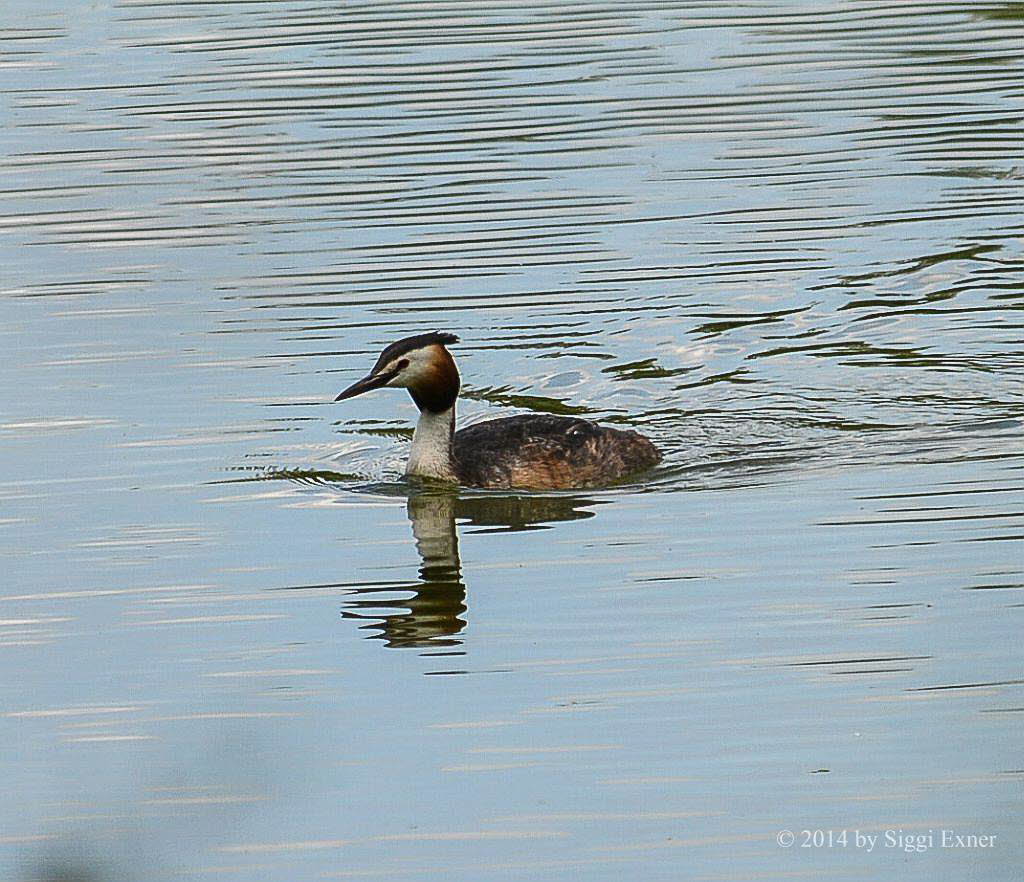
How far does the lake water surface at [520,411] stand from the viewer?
9.16 meters

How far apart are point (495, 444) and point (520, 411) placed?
1979 millimetres

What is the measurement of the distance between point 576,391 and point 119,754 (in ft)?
24.0

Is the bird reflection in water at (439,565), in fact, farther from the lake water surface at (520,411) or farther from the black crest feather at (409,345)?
the black crest feather at (409,345)

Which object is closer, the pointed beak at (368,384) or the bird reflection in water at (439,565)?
the bird reflection in water at (439,565)

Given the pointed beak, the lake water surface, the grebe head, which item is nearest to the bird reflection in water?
the lake water surface

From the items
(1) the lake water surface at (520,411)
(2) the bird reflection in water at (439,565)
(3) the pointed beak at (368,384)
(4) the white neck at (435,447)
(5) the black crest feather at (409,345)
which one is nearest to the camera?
(1) the lake water surface at (520,411)

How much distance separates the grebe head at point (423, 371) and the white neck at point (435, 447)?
0.20 ft

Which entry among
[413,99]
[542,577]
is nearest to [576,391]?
[542,577]

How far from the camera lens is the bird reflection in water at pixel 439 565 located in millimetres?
11461

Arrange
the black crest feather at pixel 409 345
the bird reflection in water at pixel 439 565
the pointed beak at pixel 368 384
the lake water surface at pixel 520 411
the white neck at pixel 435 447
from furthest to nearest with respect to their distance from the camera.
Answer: the white neck at pixel 435 447
the black crest feather at pixel 409 345
the pointed beak at pixel 368 384
the bird reflection in water at pixel 439 565
the lake water surface at pixel 520 411

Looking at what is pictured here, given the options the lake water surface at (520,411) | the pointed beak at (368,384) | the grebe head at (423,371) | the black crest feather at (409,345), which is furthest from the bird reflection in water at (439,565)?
the black crest feather at (409,345)

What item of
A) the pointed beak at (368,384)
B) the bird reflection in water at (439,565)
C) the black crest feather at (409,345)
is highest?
the black crest feather at (409,345)

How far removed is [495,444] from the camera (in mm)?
14461

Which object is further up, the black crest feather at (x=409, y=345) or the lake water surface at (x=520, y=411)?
the black crest feather at (x=409, y=345)
